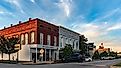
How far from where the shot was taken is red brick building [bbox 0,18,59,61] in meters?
52.2

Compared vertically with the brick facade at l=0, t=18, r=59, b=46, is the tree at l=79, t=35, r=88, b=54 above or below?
below

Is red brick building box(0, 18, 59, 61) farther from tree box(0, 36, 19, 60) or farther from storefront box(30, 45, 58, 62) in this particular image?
tree box(0, 36, 19, 60)

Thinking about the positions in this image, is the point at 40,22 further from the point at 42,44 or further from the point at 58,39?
the point at 58,39

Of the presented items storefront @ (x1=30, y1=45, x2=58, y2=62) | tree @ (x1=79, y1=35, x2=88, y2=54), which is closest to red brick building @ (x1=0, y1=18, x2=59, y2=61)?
storefront @ (x1=30, y1=45, x2=58, y2=62)

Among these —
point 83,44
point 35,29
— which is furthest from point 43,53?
point 83,44

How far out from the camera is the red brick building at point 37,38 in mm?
52188

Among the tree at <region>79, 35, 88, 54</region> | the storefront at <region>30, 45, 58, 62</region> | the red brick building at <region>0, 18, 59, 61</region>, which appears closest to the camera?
the storefront at <region>30, 45, 58, 62</region>

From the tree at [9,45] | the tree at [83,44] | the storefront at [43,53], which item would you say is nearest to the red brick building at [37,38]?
the storefront at [43,53]

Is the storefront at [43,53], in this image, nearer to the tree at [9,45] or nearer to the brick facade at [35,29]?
the brick facade at [35,29]

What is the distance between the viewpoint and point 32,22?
174 ft

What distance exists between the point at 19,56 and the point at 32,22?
849 cm

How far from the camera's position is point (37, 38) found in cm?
5203

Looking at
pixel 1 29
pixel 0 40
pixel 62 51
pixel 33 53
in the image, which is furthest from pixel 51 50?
pixel 1 29

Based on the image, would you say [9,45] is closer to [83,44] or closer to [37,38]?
[37,38]
